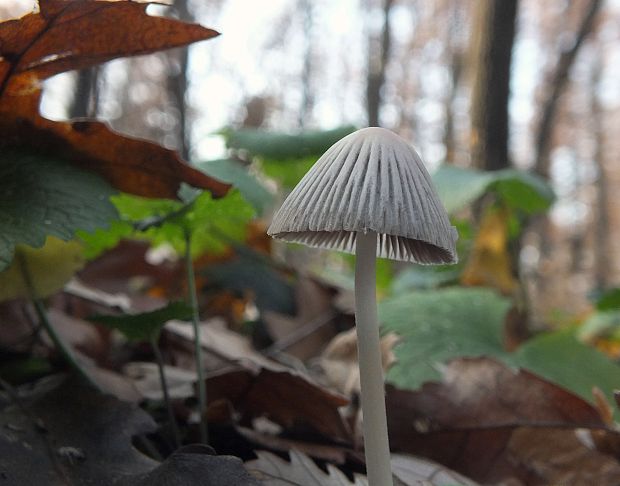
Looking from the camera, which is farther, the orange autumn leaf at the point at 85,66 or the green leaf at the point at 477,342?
the green leaf at the point at 477,342

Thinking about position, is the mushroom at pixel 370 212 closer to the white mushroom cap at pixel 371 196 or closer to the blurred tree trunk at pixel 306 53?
the white mushroom cap at pixel 371 196

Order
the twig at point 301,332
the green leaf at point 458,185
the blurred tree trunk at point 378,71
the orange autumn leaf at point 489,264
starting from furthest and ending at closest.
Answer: the blurred tree trunk at point 378,71 < the orange autumn leaf at point 489,264 < the green leaf at point 458,185 < the twig at point 301,332

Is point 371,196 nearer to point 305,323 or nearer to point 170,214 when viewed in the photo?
point 170,214

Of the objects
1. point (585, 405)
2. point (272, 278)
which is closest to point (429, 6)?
point (272, 278)

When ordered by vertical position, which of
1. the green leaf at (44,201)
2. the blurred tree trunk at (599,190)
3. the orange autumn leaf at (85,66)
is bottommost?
the blurred tree trunk at (599,190)

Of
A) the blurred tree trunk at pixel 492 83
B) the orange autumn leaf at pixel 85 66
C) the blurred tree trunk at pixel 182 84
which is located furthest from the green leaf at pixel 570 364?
the blurred tree trunk at pixel 182 84

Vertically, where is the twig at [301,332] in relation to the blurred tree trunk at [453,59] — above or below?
below

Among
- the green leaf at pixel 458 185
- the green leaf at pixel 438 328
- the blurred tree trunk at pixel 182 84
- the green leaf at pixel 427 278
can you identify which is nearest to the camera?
the green leaf at pixel 438 328
